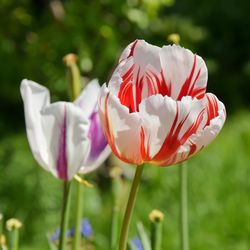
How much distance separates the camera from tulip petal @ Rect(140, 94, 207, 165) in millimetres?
1064

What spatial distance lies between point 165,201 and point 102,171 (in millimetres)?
622

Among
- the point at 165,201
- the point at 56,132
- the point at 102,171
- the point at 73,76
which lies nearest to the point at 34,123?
the point at 56,132

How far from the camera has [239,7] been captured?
21.5 ft

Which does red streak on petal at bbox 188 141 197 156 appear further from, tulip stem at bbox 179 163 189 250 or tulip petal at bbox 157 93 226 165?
tulip stem at bbox 179 163 189 250

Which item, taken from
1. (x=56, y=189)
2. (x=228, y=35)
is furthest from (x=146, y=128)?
(x=228, y=35)

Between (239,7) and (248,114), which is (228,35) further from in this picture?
(248,114)

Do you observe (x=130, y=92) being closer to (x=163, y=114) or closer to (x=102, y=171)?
(x=163, y=114)

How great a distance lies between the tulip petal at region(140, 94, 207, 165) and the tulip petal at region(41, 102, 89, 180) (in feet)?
0.51

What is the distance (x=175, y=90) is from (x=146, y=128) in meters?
0.08

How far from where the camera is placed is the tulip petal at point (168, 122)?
1064 millimetres

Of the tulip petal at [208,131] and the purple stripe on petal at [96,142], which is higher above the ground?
the tulip petal at [208,131]

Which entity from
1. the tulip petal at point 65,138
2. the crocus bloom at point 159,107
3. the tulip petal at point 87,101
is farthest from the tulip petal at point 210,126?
the tulip petal at point 87,101

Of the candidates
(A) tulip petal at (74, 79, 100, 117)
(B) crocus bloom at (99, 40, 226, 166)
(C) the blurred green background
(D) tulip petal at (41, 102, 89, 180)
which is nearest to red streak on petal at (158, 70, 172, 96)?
(B) crocus bloom at (99, 40, 226, 166)

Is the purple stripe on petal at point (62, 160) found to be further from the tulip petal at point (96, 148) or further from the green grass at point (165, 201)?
the green grass at point (165, 201)
